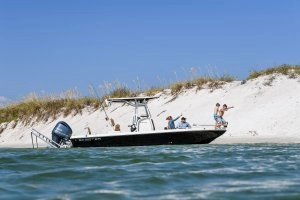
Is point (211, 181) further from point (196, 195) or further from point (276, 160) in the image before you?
point (276, 160)

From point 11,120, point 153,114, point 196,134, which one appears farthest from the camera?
point 11,120

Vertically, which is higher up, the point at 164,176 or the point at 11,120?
the point at 11,120

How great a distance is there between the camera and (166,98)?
36344 millimetres

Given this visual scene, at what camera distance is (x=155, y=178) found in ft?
35.1

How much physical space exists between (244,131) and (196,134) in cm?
554

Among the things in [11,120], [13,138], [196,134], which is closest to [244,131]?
[196,134]

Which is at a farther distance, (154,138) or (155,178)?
(154,138)

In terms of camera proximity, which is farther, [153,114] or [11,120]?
[11,120]

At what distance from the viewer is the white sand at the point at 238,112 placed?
27.8 m

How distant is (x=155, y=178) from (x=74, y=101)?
2978 centimetres

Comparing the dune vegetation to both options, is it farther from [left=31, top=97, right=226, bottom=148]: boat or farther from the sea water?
the sea water

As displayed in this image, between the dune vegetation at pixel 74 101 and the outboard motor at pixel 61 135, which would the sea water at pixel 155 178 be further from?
the dune vegetation at pixel 74 101

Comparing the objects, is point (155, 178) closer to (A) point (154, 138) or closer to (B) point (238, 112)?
(A) point (154, 138)

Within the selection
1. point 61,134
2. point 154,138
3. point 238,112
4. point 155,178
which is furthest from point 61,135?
point 155,178
